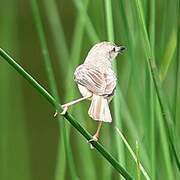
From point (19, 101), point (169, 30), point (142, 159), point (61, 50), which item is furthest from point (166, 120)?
point (19, 101)

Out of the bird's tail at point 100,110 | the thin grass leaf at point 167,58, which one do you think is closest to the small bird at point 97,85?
the bird's tail at point 100,110

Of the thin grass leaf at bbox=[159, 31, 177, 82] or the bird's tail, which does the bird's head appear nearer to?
the bird's tail

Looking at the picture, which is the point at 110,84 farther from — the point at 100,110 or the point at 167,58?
the point at 167,58

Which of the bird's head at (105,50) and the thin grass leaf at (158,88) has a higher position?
the bird's head at (105,50)

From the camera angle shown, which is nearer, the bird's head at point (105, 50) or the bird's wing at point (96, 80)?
the bird's wing at point (96, 80)

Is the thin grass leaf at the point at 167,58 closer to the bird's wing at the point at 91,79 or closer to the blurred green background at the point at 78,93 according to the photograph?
the blurred green background at the point at 78,93

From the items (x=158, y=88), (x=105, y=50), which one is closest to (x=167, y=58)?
(x=105, y=50)

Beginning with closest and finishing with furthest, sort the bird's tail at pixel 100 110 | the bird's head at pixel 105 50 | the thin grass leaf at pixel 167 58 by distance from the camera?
the bird's tail at pixel 100 110, the bird's head at pixel 105 50, the thin grass leaf at pixel 167 58
